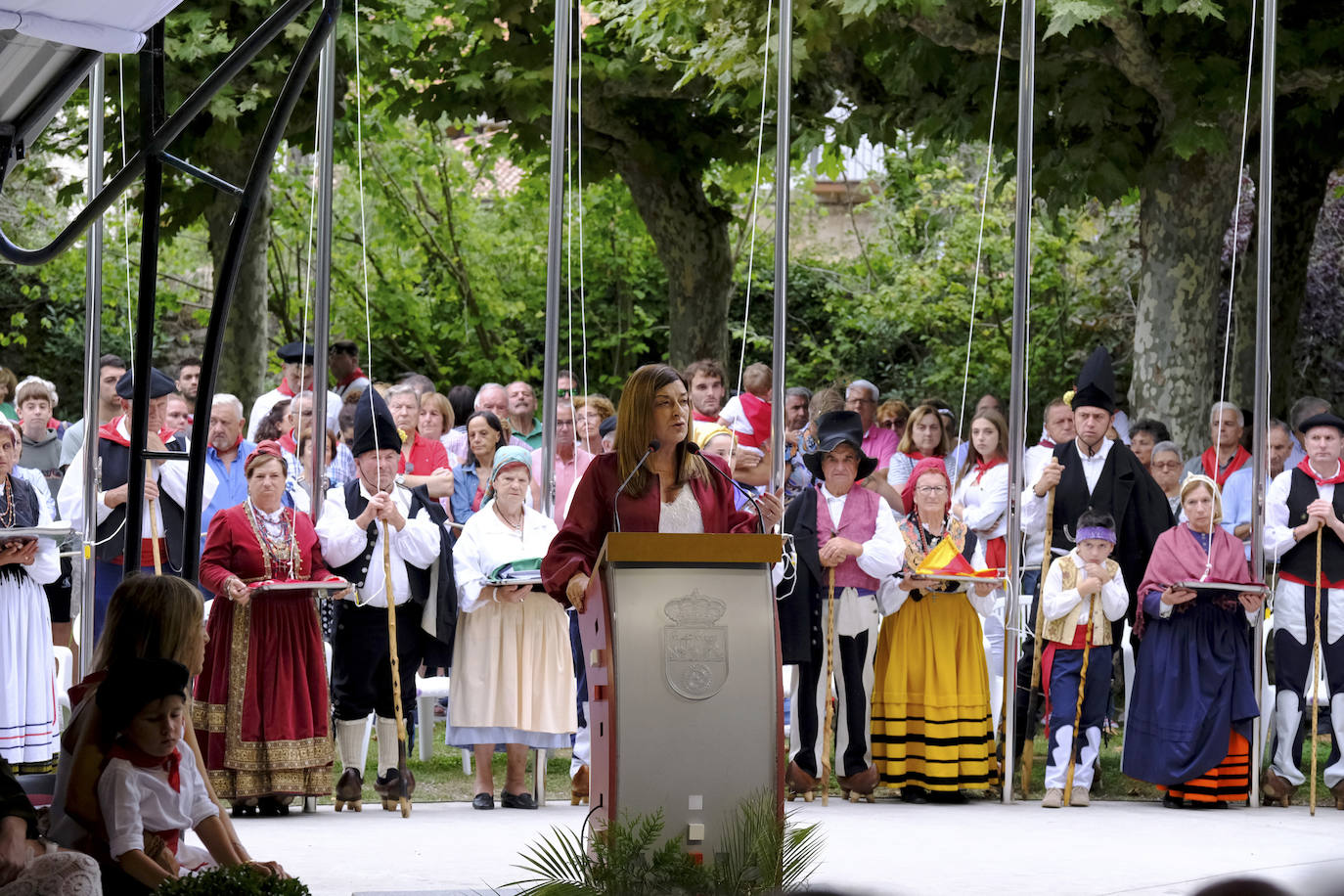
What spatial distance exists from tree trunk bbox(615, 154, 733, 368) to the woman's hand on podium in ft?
30.1

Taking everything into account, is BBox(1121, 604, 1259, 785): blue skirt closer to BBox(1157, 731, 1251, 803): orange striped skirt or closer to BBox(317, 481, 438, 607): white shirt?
BBox(1157, 731, 1251, 803): orange striped skirt

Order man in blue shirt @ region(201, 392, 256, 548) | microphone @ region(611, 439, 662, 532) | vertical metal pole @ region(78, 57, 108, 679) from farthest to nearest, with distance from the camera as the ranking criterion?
1. man in blue shirt @ region(201, 392, 256, 548)
2. vertical metal pole @ region(78, 57, 108, 679)
3. microphone @ region(611, 439, 662, 532)

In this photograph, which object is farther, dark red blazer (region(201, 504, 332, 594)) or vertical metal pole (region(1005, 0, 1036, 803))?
vertical metal pole (region(1005, 0, 1036, 803))

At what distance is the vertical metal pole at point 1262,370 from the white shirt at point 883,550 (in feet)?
5.92

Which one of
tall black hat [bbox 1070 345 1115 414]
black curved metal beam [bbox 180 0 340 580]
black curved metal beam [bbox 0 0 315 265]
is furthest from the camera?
tall black hat [bbox 1070 345 1115 414]

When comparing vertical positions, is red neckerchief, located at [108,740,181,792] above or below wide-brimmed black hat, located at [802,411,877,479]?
→ below

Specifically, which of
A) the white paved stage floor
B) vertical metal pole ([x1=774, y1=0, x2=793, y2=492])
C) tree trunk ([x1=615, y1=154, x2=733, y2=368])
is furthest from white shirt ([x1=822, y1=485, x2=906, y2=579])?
tree trunk ([x1=615, y1=154, x2=733, y2=368])

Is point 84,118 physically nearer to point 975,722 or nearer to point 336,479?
point 336,479

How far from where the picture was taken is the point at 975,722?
872cm

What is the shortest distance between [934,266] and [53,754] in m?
16.0

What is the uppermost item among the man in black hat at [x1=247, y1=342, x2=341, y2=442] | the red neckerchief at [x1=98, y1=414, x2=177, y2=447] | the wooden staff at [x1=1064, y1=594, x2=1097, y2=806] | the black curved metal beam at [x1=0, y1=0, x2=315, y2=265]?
the black curved metal beam at [x1=0, y1=0, x2=315, y2=265]

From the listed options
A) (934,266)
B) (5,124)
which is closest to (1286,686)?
(5,124)

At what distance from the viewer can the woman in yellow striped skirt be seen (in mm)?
8680

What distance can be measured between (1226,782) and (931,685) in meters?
1.52
